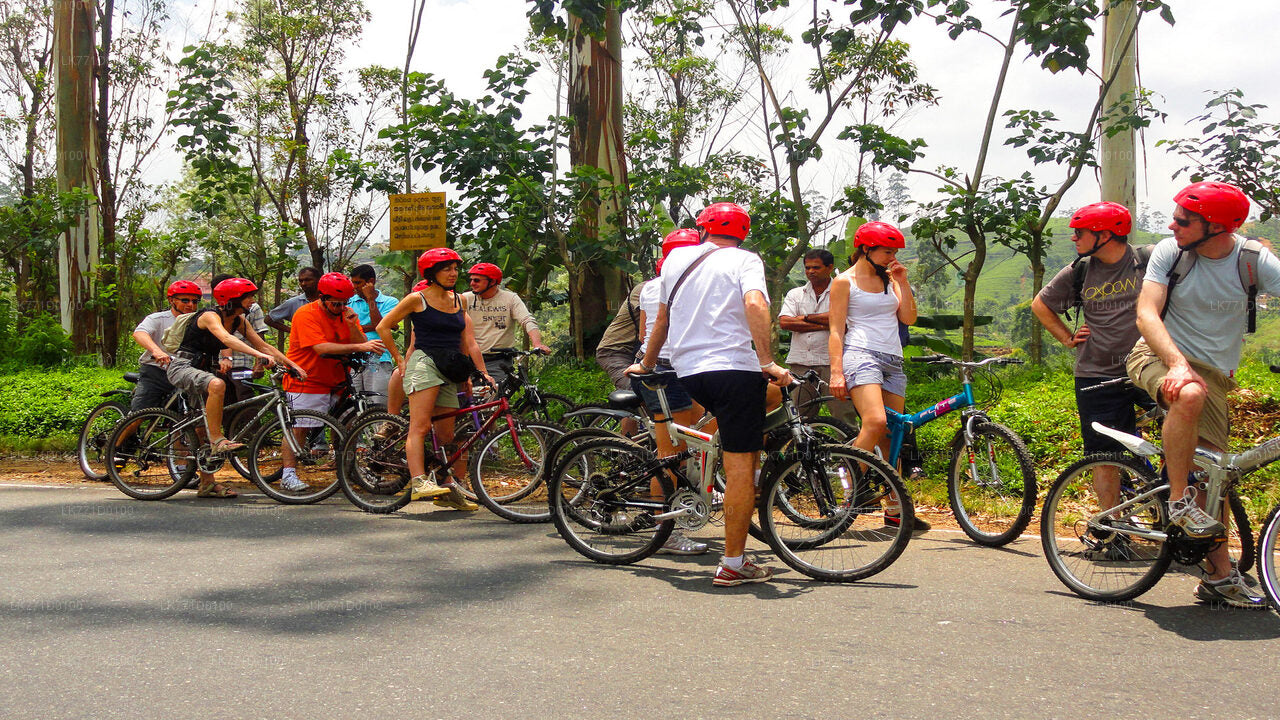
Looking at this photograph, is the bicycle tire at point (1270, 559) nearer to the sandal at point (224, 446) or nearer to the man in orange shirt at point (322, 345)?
the man in orange shirt at point (322, 345)

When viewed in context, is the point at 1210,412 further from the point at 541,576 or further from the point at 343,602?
the point at 343,602

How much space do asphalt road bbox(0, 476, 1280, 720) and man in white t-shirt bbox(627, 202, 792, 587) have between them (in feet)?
1.49

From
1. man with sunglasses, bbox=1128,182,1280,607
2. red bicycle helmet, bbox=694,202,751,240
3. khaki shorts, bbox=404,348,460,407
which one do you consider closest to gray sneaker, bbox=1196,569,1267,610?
man with sunglasses, bbox=1128,182,1280,607

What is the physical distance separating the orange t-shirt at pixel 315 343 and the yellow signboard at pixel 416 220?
1.99m

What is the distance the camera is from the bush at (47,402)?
42.0ft

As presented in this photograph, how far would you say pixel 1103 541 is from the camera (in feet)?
18.0

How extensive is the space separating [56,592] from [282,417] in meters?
3.24

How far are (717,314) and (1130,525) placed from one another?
228cm

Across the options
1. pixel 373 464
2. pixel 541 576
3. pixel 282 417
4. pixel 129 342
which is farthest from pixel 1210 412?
pixel 129 342

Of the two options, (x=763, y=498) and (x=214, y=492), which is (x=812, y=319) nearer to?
(x=763, y=498)

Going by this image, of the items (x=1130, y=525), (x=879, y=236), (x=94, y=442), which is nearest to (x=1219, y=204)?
(x=1130, y=525)

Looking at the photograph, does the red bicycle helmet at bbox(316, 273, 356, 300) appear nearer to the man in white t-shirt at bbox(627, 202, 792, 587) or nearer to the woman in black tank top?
the woman in black tank top

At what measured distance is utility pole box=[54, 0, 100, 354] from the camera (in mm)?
17438

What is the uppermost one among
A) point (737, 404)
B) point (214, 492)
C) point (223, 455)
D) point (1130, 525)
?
point (737, 404)
